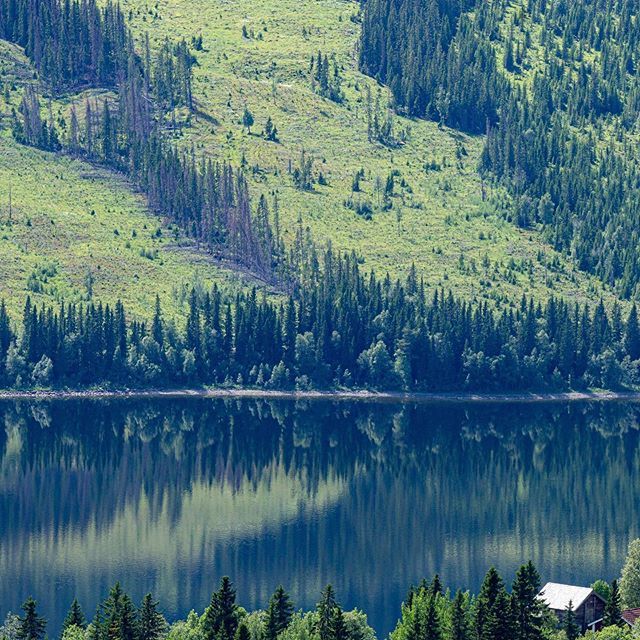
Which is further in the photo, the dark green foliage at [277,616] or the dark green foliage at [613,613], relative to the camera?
the dark green foliage at [613,613]

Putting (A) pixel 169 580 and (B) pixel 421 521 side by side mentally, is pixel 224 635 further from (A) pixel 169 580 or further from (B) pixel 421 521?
(B) pixel 421 521

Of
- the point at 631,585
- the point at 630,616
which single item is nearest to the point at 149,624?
the point at 630,616

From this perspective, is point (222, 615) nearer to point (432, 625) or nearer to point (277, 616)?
point (277, 616)

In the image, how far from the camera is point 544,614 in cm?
12506

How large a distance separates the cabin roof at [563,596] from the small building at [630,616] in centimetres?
299

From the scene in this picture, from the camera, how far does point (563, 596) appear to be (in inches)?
5217

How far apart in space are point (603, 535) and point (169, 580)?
45.8 m

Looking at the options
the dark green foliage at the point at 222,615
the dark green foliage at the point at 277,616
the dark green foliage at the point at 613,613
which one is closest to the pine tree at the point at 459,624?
the dark green foliage at the point at 613,613

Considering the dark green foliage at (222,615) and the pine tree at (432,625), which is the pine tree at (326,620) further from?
the pine tree at (432,625)

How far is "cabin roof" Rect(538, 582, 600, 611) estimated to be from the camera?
13112cm

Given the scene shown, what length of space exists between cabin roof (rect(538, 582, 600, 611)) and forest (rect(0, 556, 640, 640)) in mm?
1381

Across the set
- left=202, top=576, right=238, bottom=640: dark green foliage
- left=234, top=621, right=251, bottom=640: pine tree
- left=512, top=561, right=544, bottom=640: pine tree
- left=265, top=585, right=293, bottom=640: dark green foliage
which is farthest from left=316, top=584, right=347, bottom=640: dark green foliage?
left=512, top=561, right=544, bottom=640: pine tree

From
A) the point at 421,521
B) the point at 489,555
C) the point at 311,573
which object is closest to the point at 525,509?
the point at 421,521

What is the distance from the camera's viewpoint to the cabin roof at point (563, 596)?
131 m
